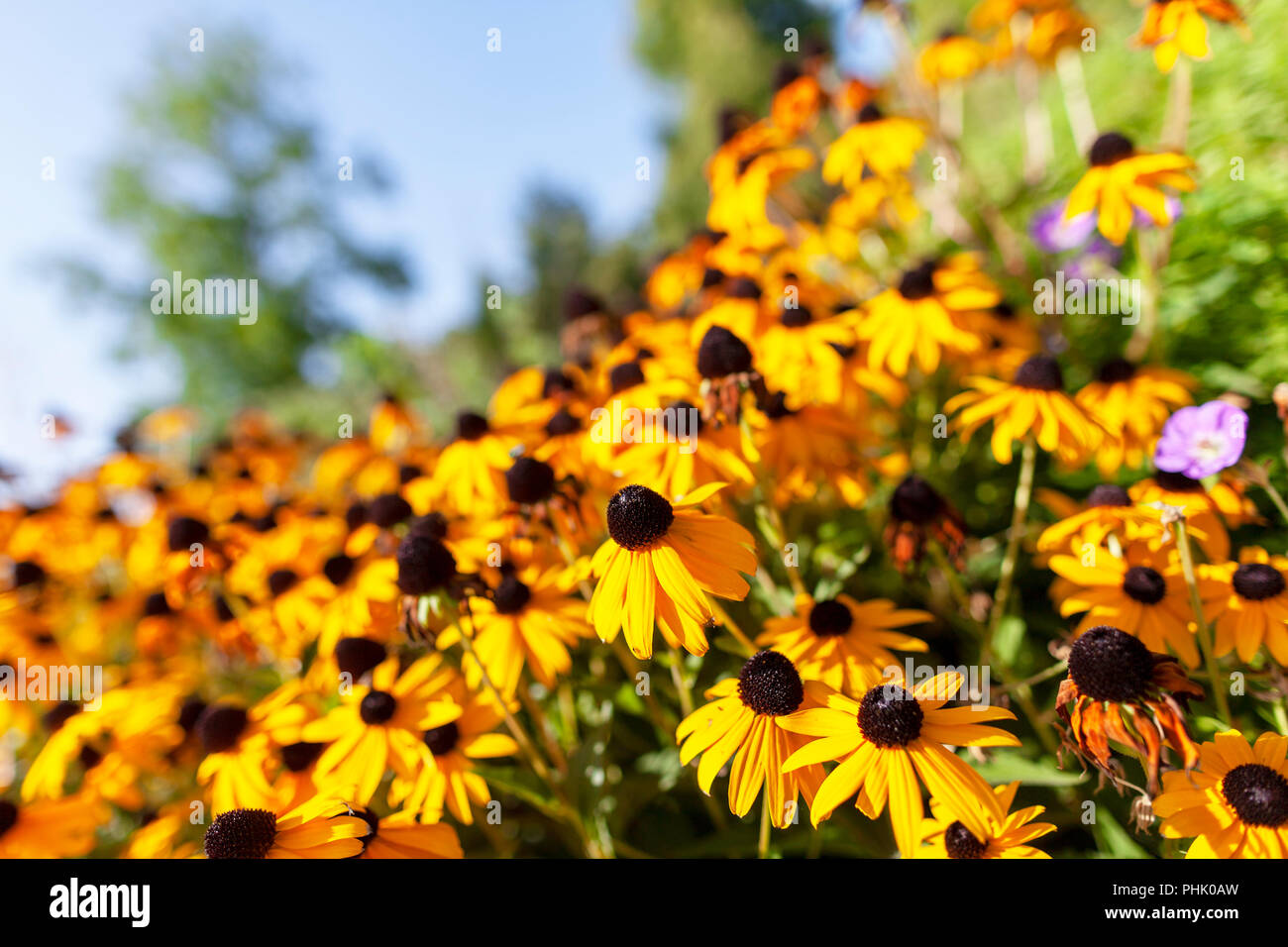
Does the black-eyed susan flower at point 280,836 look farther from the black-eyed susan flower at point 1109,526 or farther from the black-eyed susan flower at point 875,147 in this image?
the black-eyed susan flower at point 875,147

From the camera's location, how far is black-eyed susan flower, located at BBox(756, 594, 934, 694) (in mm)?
1472

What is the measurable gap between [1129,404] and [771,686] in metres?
1.57

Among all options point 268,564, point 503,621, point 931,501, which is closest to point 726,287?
point 931,501

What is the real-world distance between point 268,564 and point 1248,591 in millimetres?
3050

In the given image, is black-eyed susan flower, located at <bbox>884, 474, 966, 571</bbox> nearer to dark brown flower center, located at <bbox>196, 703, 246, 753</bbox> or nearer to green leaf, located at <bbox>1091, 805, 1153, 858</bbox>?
green leaf, located at <bbox>1091, 805, 1153, 858</bbox>

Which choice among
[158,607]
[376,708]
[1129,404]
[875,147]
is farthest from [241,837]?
[875,147]

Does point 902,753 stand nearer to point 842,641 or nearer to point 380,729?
point 842,641

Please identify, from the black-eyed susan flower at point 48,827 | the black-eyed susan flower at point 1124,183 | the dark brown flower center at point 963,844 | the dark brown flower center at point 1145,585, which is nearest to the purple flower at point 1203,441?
the dark brown flower center at point 1145,585

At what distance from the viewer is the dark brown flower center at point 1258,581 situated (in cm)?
141

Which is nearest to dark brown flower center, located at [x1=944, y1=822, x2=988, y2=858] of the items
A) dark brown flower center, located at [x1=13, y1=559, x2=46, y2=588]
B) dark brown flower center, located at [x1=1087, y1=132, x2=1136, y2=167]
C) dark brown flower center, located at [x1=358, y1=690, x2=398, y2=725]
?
dark brown flower center, located at [x1=358, y1=690, x2=398, y2=725]

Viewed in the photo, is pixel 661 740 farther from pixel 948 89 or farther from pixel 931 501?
pixel 948 89

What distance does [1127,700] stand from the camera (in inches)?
43.1

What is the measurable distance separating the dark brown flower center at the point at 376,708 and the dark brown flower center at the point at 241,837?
466mm

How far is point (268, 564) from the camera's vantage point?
268 cm
